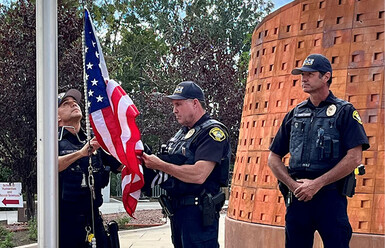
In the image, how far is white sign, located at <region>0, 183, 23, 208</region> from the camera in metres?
4.84

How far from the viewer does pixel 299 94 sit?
5922mm

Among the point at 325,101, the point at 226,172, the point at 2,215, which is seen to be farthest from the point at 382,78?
the point at 2,215

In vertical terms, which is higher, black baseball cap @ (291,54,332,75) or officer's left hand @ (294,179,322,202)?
black baseball cap @ (291,54,332,75)

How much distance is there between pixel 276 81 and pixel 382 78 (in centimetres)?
110

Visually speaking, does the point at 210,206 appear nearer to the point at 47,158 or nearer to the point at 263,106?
the point at 47,158

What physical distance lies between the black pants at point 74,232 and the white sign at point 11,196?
859mm

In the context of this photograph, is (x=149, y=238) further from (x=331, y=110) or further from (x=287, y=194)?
(x=331, y=110)

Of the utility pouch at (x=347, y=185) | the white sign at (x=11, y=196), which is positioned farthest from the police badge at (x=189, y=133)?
the white sign at (x=11, y=196)

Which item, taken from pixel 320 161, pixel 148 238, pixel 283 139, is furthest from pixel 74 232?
pixel 148 238

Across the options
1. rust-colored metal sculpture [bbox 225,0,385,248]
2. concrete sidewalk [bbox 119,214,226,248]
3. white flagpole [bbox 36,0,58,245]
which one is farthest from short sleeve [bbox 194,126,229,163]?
concrete sidewalk [bbox 119,214,226,248]

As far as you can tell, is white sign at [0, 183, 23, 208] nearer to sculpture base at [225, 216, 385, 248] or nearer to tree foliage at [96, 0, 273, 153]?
sculpture base at [225, 216, 385, 248]

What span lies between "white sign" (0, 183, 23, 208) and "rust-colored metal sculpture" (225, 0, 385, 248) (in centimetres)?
235

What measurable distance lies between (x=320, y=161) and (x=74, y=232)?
171 cm

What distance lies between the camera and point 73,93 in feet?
13.9
